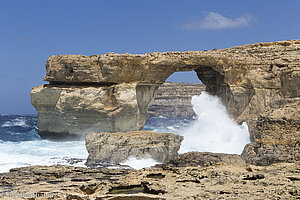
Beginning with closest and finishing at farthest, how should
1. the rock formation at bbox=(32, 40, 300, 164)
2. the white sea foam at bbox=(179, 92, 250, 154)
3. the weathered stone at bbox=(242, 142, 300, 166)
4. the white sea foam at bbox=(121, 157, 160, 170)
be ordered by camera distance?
1. the weathered stone at bbox=(242, 142, 300, 166)
2. the white sea foam at bbox=(121, 157, 160, 170)
3. the white sea foam at bbox=(179, 92, 250, 154)
4. the rock formation at bbox=(32, 40, 300, 164)

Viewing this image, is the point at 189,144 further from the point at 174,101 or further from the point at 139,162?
the point at 174,101

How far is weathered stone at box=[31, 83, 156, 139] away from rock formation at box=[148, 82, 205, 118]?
1187 inches

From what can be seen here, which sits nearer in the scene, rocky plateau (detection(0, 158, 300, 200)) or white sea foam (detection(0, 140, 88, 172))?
rocky plateau (detection(0, 158, 300, 200))

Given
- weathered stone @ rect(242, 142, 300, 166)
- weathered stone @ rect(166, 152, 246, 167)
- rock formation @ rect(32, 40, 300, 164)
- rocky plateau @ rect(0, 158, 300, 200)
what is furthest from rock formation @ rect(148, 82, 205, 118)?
weathered stone @ rect(242, 142, 300, 166)

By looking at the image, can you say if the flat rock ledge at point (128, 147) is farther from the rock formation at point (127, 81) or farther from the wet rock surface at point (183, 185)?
the rock formation at point (127, 81)

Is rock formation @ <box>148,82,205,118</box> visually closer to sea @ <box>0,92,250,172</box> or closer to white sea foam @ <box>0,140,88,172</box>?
sea @ <box>0,92,250,172</box>

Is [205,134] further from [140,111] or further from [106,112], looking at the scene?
[106,112]

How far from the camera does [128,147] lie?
44.4ft

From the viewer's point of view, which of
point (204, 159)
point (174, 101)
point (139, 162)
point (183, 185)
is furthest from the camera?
point (174, 101)

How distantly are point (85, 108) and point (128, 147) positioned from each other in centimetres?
860

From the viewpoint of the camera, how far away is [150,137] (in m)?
14.0

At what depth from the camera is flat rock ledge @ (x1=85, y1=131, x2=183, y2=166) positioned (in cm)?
1317

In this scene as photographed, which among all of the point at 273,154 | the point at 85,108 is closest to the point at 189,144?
the point at 85,108

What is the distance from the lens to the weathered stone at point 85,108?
70.0 feet
